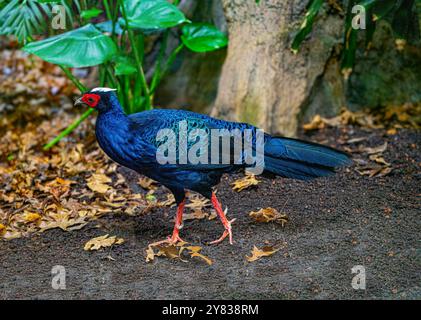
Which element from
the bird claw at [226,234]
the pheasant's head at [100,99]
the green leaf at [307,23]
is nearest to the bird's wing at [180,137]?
the pheasant's head at [100,99]

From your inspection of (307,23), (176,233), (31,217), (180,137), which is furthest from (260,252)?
(307,23)

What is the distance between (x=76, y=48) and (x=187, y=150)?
136 cm

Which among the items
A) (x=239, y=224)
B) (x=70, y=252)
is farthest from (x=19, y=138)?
(x=239, y=224)

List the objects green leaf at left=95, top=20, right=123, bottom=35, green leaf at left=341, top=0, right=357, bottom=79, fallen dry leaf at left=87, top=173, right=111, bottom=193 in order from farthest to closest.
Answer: green leaf at left=95, top=20, right=123, bottom=35 → fallen dry leaf at left=87, top=173, right=111, bottom=193 → green leaf at left=341, top=0, right=357, bottom=79

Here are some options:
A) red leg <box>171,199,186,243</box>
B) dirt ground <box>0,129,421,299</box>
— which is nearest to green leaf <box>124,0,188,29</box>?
dirt ground <box>0,129,421,299</box>

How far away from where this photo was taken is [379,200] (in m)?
4.71

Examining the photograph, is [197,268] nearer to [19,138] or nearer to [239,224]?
[239,224]

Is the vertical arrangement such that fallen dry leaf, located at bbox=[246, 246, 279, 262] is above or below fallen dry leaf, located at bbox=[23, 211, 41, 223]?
above

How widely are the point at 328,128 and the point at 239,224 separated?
217 cm

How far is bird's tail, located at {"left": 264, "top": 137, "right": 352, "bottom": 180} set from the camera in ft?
14.2

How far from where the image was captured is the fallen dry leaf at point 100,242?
14.3 ft

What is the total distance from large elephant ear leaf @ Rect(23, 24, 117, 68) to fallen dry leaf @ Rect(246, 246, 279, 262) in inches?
76.5

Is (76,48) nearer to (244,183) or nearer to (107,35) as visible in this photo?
(107,35)

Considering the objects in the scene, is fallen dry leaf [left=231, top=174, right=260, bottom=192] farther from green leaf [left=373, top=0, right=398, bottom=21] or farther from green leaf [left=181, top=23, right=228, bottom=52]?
green leaf [left=373, top=0, right=398, bottom=21]
